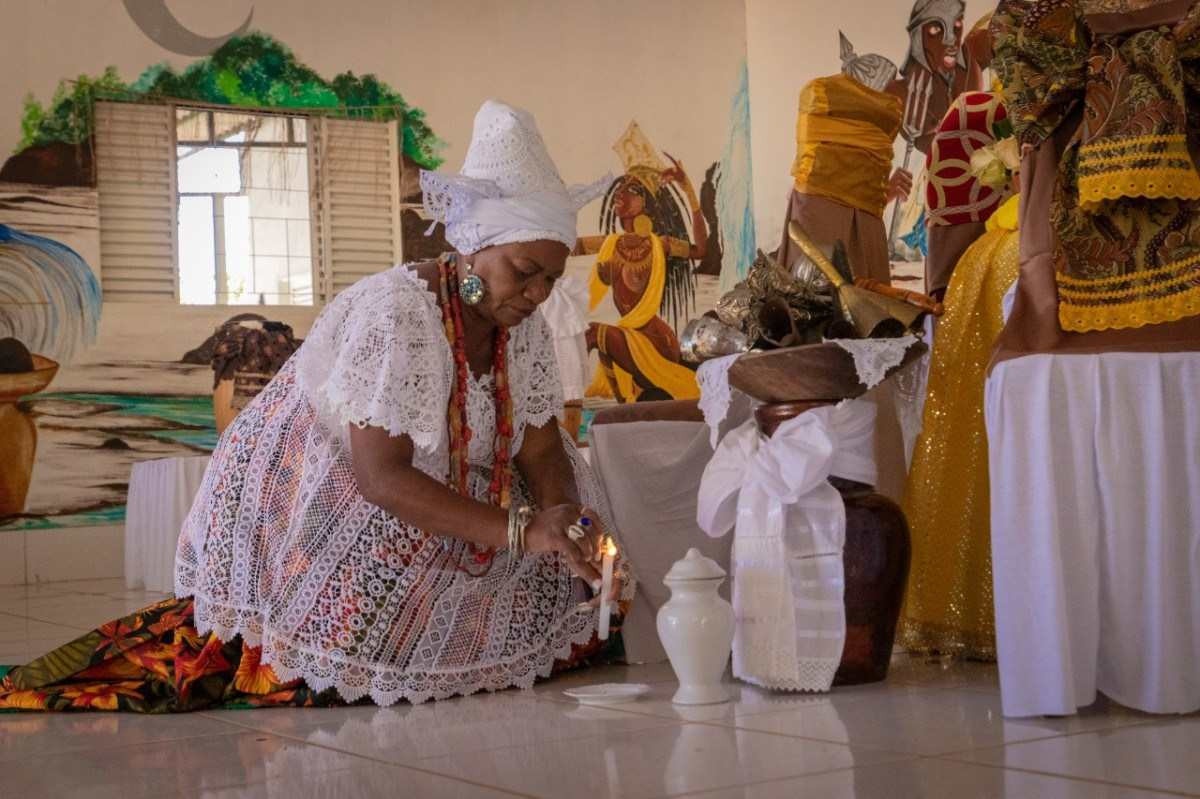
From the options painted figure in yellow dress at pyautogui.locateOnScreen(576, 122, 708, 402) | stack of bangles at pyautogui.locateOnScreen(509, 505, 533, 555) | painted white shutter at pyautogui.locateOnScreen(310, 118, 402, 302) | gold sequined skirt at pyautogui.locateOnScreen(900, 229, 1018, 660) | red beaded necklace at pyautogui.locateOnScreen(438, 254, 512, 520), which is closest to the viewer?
stack of bangles at pyautogui.locateOnScreen(509, 505, 533, 555)

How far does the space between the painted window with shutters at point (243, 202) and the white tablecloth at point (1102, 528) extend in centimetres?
897

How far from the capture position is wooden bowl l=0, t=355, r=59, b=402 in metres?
10.1

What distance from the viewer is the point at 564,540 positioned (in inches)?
112

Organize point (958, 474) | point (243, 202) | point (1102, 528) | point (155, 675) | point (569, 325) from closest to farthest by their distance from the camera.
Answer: point (1102, 528), point (155, 675), point (958, 474), point (569, 325), point (243, 202)

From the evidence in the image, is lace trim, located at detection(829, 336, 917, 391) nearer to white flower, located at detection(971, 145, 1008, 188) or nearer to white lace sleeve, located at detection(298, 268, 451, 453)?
white flower, located at detection(971, 145, 1008, 188)

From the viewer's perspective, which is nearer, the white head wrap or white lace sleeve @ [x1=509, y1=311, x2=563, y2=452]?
the white head wrap

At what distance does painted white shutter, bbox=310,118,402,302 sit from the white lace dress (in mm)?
8055

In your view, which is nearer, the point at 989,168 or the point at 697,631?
the point at 697,631

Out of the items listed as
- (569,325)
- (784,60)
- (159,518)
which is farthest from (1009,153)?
(784,60)

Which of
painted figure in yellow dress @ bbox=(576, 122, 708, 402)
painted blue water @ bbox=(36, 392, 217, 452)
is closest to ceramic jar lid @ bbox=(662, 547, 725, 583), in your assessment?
painted blue water @ bbox=(36, 392, 217, 452)

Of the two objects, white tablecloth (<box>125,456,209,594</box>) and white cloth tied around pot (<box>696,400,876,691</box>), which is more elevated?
white cloth tied around pot (<box>696,400,876,691</box>)

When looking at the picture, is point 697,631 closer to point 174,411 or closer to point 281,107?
point 174,411

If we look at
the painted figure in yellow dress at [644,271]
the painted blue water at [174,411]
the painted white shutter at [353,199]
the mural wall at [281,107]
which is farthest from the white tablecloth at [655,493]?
the painted figure in yellow dress at [644,271]

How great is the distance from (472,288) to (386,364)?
0.95 feet
